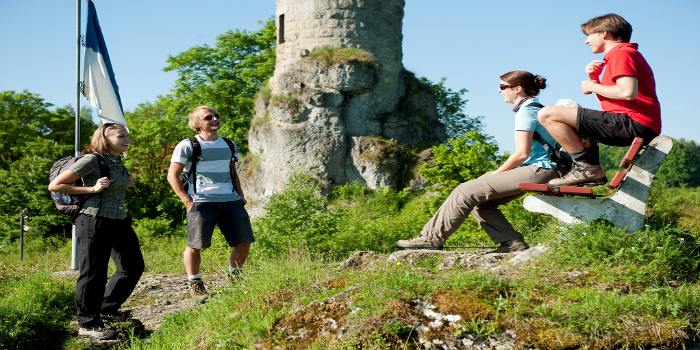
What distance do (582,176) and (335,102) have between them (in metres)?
19.2

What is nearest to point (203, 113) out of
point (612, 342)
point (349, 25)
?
point (612, 342)

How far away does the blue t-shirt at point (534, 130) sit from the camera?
16.9 ft

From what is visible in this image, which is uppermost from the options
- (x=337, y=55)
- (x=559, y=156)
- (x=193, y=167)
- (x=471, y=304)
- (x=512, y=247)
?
(x=337, y=55)

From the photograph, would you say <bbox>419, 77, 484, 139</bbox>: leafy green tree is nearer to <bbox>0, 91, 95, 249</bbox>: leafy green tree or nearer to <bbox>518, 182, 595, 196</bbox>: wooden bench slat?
<bbox>0, 91, 95, 249</bbox>: leafy green tree

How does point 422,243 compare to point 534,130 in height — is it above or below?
below

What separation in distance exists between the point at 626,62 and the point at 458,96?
1172 inches

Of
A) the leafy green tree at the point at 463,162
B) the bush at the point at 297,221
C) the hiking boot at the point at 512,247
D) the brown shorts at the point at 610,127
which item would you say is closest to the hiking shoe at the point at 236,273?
the hiking boot at the point at 512,247

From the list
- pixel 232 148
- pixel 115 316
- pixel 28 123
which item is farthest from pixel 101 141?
pixel 28 123

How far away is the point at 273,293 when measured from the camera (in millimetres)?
4809

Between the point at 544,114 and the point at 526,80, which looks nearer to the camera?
the point at 544,114

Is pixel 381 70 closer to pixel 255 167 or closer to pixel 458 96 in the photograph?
pixel 255 167

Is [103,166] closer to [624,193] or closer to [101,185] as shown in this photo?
[101,185]

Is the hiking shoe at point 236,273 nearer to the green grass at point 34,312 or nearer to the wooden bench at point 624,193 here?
the green grass at point 34,312

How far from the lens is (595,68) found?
5.02 meters
